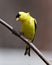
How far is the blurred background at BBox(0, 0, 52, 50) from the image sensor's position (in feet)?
4.95

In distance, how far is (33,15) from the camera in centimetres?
153

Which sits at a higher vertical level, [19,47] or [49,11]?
[49,11]

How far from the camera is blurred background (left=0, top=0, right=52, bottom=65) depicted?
151 cm

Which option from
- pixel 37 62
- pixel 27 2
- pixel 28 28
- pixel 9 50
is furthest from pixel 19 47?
pixel 28 28

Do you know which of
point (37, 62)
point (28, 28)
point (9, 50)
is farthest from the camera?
point (9, 50)

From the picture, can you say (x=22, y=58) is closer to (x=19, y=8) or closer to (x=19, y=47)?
(x=19, y=47)

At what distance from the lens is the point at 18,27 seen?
1486 mm

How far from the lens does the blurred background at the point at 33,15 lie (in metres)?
1.51

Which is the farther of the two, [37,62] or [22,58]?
[22,58]

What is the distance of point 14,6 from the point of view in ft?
4.95

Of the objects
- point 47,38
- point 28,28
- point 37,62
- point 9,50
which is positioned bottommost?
point 28,28

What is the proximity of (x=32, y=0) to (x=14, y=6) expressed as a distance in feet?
0.40

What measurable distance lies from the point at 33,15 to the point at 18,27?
0.12m

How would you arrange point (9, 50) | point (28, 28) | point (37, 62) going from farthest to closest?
point (9, 50)
point (37, 62)
point (28, 28)
